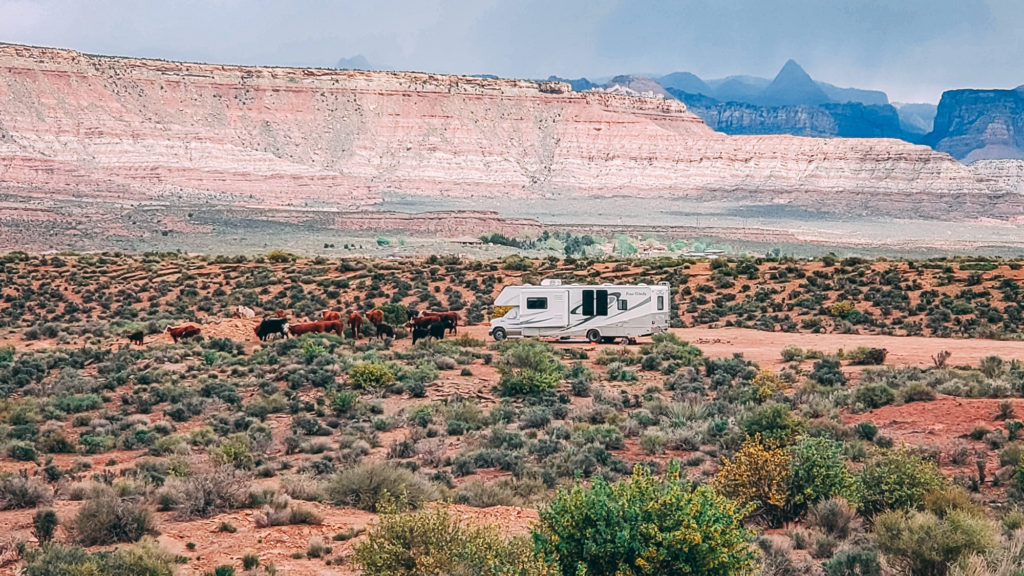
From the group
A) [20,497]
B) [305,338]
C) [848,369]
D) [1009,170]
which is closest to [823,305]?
[848,369]

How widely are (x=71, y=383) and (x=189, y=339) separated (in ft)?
25.1

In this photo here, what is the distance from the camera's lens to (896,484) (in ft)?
37.7

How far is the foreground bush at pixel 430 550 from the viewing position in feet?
29.4

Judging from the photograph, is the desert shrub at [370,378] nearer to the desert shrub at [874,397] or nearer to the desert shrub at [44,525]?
the desert shrub at [874,397]

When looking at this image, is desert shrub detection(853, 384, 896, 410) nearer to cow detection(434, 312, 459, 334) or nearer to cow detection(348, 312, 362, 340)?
cow detection(434, 312, 459, 334)

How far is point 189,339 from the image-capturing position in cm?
2945

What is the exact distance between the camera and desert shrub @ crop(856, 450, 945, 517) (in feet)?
37.1

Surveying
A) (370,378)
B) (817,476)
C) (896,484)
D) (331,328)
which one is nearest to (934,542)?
(896,484)

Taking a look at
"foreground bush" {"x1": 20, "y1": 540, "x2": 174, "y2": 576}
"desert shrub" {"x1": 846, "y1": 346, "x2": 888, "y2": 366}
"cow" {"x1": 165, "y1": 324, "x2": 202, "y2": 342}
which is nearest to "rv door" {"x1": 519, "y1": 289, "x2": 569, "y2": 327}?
"desert shrub" {"x1": 846, "y1": 346, "x2": 888, "y2": 366}

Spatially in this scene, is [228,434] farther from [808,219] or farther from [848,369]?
[808,219]

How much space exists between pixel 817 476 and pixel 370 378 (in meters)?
11.3

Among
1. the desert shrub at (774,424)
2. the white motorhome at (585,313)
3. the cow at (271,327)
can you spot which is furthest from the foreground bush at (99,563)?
the white motorhome at (585,313)

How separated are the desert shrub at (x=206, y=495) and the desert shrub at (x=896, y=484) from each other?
7079 millimetres

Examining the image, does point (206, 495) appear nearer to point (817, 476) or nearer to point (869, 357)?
point (817, 476)
